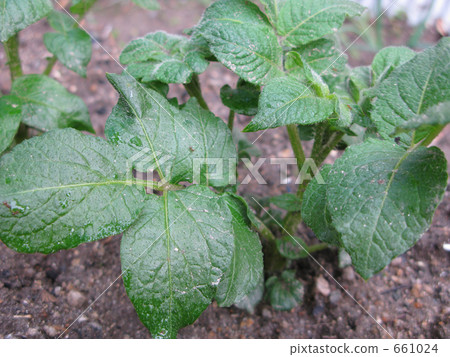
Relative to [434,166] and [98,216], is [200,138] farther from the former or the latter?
[434,166]

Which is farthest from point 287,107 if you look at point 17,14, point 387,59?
point 17,14

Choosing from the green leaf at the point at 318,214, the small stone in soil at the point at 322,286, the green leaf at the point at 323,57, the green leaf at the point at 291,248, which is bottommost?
the small stone in soil at the point at 322,286

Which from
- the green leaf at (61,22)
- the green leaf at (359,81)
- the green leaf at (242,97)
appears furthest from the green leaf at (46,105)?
the green leaf at (359,81)

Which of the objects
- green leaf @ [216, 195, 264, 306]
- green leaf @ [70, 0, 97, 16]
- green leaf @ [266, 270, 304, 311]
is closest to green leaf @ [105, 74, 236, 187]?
green leaf @ [216, 195, 264, 306]

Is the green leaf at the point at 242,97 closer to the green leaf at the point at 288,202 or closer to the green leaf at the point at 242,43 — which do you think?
the green leaf at the point at 242,43

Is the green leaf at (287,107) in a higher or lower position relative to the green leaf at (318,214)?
higher

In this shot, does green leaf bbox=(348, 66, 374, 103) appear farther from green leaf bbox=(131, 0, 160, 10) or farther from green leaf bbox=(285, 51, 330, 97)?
green leaf bbox=(131, 0, 160, 10)

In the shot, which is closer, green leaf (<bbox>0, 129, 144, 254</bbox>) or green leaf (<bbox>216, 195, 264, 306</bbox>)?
green leaf (<bbox>0, 129, 144, 254</bbox>)

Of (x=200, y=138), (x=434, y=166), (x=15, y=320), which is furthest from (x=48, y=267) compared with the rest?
(x=434, y=166)
